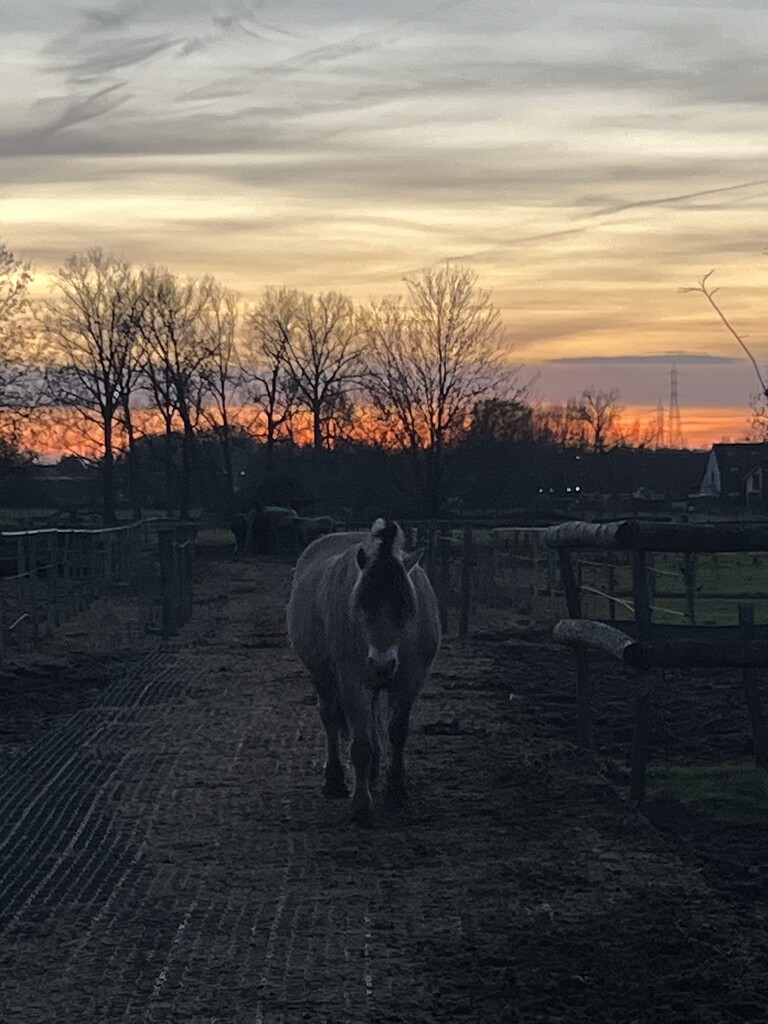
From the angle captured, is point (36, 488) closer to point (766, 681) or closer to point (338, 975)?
point (766, 681)

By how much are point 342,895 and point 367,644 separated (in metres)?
2.01

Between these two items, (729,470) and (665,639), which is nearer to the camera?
(665,639)

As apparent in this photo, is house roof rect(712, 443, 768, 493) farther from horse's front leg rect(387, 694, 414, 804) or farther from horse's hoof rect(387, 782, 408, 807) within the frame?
horse's hoof rect(387, 782, 408, 807)

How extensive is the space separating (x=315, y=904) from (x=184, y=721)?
20.5 feet

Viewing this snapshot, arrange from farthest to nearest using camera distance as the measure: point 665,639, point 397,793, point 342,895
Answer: point 665,639 < point 397,793 < point 342,895

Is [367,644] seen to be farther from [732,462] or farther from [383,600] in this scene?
[732,462]

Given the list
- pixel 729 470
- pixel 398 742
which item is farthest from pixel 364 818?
pixel 729 470

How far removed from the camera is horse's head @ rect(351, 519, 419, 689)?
8266 mm

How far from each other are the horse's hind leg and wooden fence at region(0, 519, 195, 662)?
27.0 ft

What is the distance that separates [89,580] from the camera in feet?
81.9

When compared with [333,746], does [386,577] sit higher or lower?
higher

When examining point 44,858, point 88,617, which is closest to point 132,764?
point 44,858

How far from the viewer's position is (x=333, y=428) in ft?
250

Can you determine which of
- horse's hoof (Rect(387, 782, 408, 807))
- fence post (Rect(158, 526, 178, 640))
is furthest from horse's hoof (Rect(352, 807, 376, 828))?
fence post (Rect(158, 526, 178, 640))
